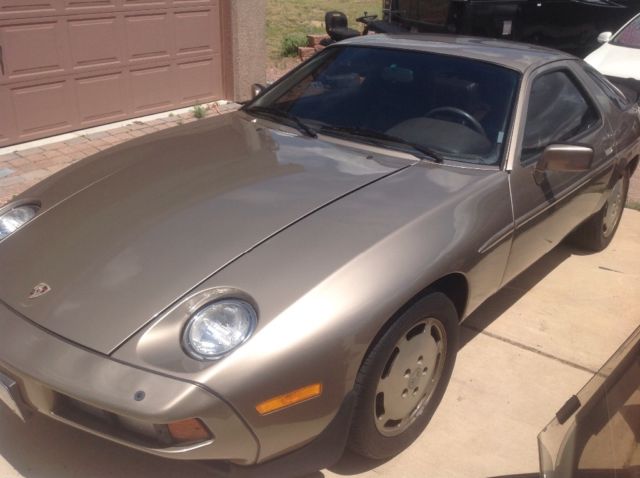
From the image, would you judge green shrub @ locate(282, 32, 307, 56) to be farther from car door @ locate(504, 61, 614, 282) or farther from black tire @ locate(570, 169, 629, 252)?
car door @ locate(504, 61, 614, 282)

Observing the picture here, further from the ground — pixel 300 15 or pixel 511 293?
pixel 300 15

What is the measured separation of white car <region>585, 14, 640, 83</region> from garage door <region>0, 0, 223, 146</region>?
4.50 m

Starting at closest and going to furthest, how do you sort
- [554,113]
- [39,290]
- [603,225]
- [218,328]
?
[218,328] → [39,290] → [554,113] → [603,225]

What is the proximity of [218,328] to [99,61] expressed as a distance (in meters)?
5.57

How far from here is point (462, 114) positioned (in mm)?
3285

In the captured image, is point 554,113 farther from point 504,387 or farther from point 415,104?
point 504,387

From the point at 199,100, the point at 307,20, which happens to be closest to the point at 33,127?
the point at 199,100

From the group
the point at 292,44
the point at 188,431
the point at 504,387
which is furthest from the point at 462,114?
the point at 292,44

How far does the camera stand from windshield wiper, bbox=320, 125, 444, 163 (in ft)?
10.3

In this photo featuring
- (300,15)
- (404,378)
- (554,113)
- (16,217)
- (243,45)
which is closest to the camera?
(404,378)

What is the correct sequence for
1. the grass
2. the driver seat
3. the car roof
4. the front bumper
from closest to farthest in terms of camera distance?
the front bumper → the car roof → the driver seat → the grass

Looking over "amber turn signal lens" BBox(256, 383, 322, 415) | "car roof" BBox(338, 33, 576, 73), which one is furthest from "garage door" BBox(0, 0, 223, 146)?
"amber turn signal lens" BBox(256, 383, 322, 415)

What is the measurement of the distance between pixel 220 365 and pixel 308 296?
0.36 m

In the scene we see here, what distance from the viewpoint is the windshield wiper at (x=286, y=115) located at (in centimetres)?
343
